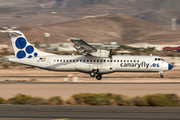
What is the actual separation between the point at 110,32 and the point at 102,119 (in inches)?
6494

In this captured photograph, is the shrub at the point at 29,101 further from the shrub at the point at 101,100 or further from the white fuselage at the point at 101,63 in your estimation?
the white fuselage at the point at 101,63

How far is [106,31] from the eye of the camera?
178 meters

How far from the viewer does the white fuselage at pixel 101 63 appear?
34.6 metres

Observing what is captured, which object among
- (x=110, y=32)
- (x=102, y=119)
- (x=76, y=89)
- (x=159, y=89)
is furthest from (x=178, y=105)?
(x=110, y=32)

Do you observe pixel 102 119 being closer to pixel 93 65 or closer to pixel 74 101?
pixel 74 101

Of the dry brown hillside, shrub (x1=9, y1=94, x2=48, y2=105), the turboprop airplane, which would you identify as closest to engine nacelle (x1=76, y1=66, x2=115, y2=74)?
the turboprop airplane

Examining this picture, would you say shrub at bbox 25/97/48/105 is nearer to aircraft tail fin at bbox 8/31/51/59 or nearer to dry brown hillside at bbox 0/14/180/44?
aircraft tail fin at bbox 8/31/51/59

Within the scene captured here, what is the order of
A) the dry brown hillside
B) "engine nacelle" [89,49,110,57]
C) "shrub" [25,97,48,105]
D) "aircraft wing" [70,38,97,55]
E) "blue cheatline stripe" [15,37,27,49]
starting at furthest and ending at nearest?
the dry brown hillside → "blue cheatline stripe" [15,37,27,49] → "engine nacelle" [89,49,110,57] → "aircraft wing" [70,38,97,55] → "shrub" [25,97,48,105]

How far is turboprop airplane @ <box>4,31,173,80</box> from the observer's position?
34.6m

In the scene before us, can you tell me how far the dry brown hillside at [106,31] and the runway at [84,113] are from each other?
13433 centimetres

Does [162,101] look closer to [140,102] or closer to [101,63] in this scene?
[140,102]

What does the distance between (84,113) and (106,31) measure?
165 m

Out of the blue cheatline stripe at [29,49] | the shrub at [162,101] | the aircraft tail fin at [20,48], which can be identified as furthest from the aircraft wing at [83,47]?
the shrub at [162,101]

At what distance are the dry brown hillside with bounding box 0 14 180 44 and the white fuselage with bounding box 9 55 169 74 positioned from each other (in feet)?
374
